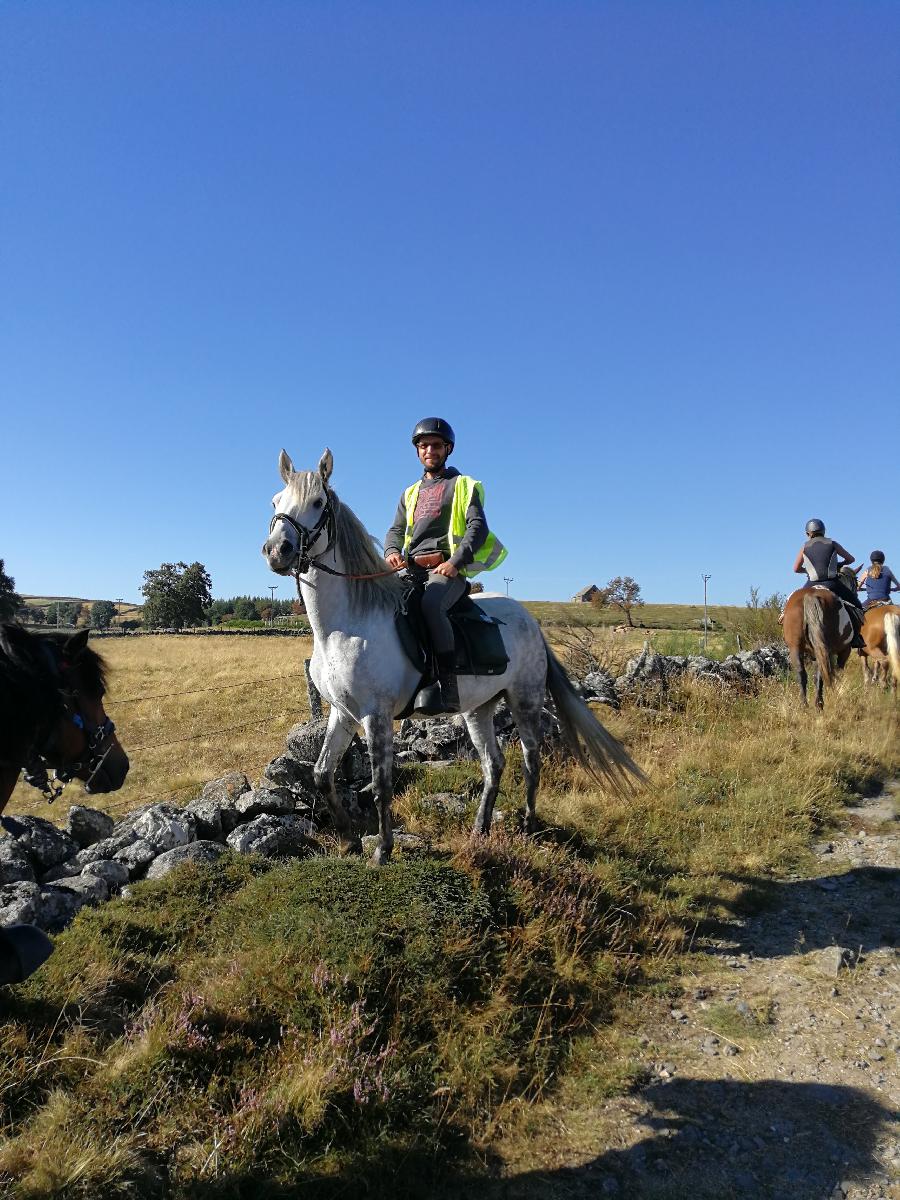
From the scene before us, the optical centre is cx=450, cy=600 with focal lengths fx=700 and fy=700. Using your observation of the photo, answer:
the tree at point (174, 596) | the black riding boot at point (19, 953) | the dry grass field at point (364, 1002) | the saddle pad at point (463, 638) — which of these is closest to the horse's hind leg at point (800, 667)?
the dry grass field at point (364, 1002)

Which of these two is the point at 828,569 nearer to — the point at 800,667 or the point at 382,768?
the point at 800,667

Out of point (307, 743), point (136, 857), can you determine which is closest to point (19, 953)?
point (136, 857)

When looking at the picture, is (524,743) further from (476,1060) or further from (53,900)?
(53,900)

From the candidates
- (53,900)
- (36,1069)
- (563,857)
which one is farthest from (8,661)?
(563,857)

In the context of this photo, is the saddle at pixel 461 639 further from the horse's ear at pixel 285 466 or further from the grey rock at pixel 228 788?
the grey rock at pixel 228 788

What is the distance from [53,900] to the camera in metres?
4.89

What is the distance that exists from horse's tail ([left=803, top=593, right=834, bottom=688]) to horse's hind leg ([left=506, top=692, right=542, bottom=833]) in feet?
22.1

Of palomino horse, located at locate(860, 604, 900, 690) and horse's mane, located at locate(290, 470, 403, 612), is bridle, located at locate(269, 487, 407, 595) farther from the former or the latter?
palomino horse, located at locate(860, 604, 900, 690)

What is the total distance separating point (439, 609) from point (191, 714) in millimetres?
15621

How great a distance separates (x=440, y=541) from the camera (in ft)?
19.5

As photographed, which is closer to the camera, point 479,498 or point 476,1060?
point 476,1060

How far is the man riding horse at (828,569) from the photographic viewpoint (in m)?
12.1

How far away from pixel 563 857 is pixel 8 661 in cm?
439

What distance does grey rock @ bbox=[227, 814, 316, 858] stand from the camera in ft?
19.2
